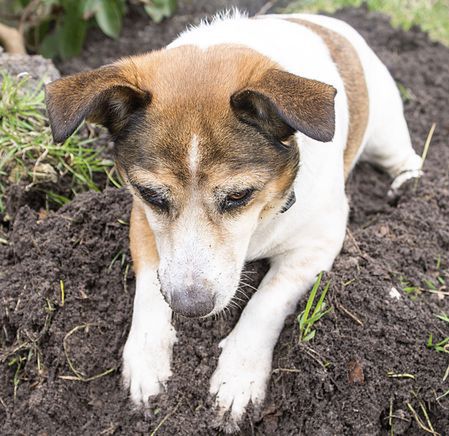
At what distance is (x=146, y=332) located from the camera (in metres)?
3.84

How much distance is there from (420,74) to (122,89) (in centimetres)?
384

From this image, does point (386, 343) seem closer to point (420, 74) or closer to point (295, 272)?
point (295, 272)

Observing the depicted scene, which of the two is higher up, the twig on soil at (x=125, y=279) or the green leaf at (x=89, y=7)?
the green leaf at (x=89, y=7)

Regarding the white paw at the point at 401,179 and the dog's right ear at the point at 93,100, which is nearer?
the dog's right ear at the point at 93,100

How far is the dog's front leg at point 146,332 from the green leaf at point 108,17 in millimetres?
2583

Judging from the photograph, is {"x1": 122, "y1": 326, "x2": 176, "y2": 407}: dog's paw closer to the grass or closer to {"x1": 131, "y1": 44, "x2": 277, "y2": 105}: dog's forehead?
{"x1": 131, "y1": 44, "x2": 277, "y2": 105}: dog's forehead

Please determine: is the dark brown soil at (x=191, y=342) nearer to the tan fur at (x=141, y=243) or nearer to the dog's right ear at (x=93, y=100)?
the tan fur at (x=141, y=243)

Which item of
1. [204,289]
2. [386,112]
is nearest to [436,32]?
[386,112]

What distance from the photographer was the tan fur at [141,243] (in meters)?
4.01

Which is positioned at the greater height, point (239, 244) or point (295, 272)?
point (239, 244)

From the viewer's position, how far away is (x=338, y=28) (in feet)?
17.2

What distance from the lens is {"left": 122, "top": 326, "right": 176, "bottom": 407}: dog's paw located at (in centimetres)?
376

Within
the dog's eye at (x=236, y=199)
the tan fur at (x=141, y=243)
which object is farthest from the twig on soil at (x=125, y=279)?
the dog's eye at (x=236, y=199)

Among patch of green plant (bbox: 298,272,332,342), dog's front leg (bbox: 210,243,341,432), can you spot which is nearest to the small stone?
patch of green plant (bbox: 298,272,332,342)
